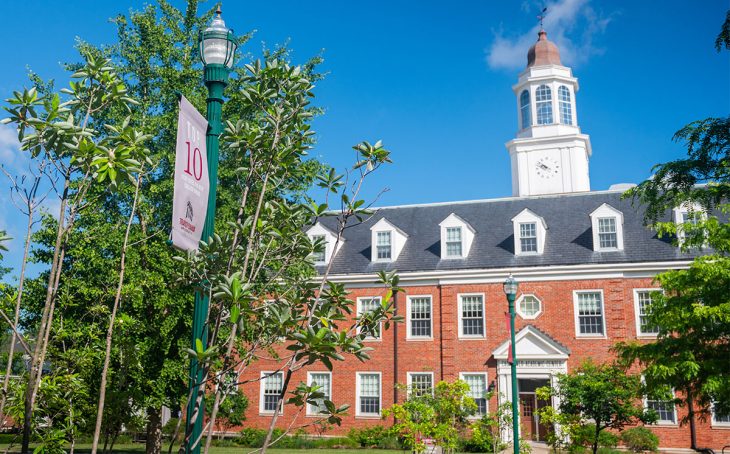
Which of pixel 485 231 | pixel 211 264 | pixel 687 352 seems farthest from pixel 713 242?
pixel 485 231

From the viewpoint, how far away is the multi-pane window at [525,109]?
37.2 metres

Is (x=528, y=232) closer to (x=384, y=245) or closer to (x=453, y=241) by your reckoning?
(x=453, y=241)

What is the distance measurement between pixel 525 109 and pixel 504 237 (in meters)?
12.7

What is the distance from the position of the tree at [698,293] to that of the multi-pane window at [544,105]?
23474 millimetres

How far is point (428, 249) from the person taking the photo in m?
29.0

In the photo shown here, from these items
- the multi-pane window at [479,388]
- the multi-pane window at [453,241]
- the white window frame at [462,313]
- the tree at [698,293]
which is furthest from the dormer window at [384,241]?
the tree at [698,293]

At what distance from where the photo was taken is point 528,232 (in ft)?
89.1

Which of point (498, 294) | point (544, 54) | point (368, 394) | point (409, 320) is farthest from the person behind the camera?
point (544, 54)

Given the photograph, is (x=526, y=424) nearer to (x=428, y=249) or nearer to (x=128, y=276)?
(x=428, y=249)

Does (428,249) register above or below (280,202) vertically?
above

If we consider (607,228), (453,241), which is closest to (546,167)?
(607,228)

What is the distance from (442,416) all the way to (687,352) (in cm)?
622

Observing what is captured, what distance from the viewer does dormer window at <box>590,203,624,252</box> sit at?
25.9 metres

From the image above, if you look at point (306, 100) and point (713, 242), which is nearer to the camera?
point (306, 100)
